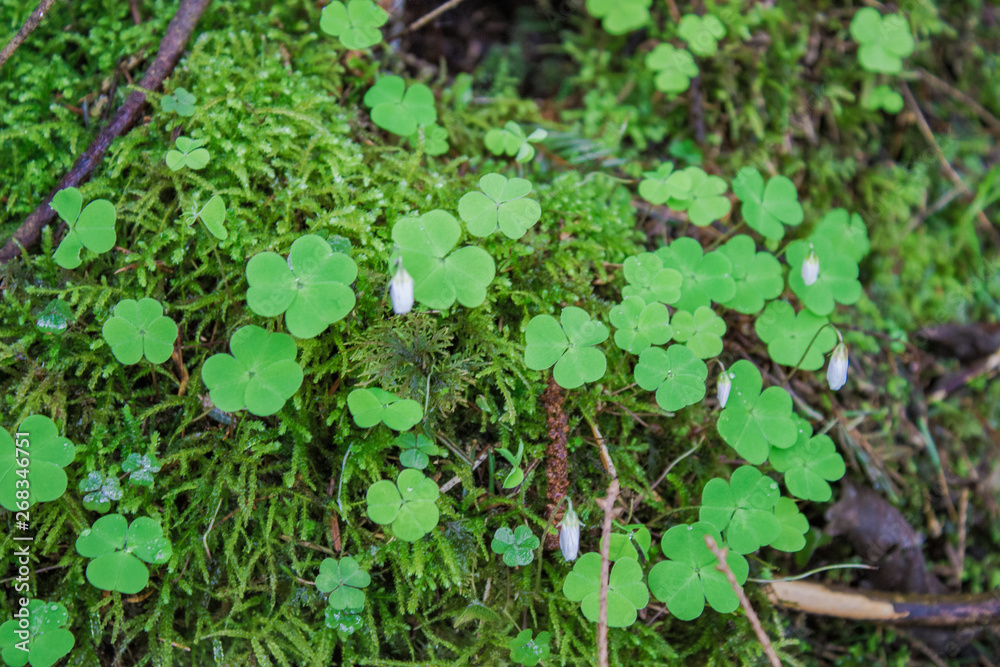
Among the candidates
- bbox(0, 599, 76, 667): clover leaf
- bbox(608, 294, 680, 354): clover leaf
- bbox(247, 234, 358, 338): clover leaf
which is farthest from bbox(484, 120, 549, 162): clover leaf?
bbox(0, 599, 76, 667): clover leaf

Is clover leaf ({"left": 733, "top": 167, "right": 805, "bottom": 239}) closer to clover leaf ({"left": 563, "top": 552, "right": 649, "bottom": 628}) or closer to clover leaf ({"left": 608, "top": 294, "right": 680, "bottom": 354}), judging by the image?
clover leaf ({"left": 608, "top": 294, "right": 680, "bottom": 354})

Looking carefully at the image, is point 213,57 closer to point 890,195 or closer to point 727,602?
point 727,602

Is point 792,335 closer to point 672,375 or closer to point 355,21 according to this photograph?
point 672,375

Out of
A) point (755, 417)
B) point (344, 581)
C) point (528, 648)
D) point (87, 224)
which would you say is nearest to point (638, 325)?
point (755, 417)

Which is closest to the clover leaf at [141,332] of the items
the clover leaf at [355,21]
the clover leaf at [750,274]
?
the clover leaf at [355,21]

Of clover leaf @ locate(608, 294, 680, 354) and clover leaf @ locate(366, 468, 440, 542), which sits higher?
clover leaf @ locate(608, 294, 680, 354)

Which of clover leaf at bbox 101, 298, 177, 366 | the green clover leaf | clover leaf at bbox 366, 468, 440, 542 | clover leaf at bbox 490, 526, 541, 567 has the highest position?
clover leaf at bbox 101, 298, 177, 366
